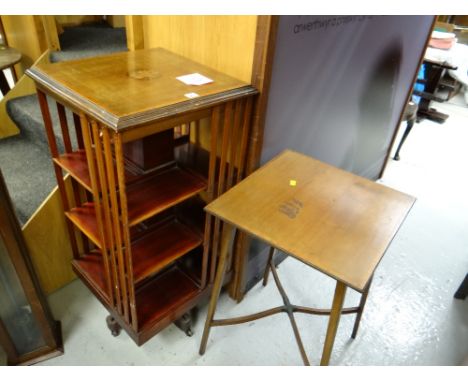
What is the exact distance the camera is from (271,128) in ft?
5.01

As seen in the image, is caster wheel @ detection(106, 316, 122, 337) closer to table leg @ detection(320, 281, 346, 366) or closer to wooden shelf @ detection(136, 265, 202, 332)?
wooden shelf @ detection(136, 265, 202, 332)

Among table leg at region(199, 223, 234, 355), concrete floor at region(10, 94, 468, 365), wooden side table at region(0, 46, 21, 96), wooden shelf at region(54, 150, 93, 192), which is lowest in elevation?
concrete floor at region(10, 94, 468, 365)

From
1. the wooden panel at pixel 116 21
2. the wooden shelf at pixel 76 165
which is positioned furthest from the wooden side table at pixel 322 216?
the wooden panel at pixel 116 21

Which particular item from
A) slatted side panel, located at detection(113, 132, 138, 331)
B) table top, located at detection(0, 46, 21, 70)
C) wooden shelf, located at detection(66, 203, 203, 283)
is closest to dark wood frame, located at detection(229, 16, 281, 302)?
wooden shelf, located at detection(66, 203, 203, 283)

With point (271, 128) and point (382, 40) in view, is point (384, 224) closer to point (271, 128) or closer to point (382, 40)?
point (271, 128)

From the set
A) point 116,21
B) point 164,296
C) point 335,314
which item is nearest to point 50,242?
point 164,296

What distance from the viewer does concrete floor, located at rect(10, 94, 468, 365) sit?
1.68m

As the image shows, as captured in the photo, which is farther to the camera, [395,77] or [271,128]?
[395,77]

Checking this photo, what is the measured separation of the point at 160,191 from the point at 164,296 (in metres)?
0.56

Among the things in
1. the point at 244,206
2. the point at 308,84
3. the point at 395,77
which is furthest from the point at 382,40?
the point at 244,206

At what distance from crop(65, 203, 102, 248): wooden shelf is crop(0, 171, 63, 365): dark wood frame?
21cm

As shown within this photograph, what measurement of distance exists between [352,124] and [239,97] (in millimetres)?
1228

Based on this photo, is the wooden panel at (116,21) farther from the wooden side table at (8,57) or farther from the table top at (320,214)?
the table top at (320,214)

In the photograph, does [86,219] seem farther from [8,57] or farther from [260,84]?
[8,57]
